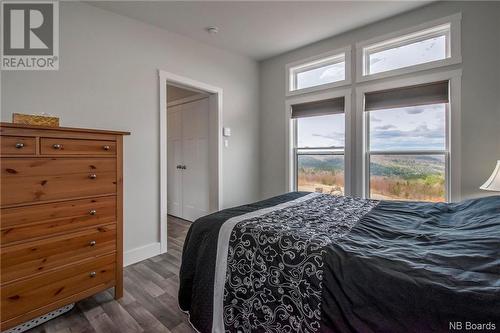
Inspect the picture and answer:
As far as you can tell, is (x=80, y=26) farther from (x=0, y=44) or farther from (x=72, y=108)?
(x=72, y=108)

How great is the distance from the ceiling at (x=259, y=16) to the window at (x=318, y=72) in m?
0.30

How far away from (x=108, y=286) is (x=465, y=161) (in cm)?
348

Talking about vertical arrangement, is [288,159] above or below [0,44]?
below

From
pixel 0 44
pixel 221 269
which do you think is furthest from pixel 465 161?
pixel 0 44

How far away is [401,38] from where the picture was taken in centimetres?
281

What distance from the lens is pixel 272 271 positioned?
49.3 inches

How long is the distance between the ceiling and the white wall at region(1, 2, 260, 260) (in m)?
0.18

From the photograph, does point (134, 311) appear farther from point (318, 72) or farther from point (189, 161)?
point (318, 72)

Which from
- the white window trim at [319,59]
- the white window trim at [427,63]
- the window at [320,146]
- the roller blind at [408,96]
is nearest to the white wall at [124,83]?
the white window trim at [319,59]

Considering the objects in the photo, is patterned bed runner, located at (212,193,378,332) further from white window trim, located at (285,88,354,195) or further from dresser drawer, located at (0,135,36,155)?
white window trim, located at (285,88,354,195)

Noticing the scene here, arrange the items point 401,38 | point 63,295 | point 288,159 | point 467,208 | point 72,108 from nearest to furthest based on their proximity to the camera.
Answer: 1. point 63,295
2. point 467,208
3. point 72,108
4. point 401,38
5. point 288,159

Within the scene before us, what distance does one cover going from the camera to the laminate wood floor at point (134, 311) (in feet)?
5.22

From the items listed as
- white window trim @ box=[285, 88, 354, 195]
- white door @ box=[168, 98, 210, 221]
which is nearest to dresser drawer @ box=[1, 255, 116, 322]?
white door @ box=[168, 98, 210, 221]

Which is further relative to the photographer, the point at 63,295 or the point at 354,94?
the point at 354,94
